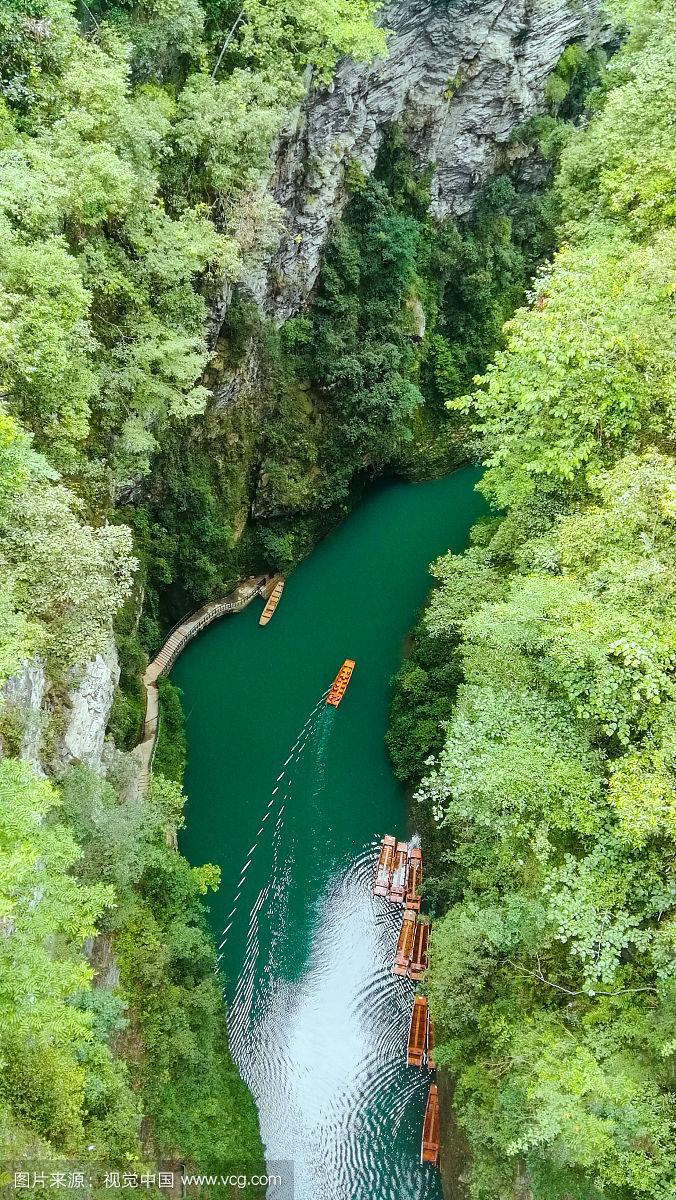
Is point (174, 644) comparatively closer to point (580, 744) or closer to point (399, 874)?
point (399, 874)

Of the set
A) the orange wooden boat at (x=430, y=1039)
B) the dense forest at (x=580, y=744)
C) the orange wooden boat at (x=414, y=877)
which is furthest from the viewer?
the orange wooden boat at (x=414, y=877)

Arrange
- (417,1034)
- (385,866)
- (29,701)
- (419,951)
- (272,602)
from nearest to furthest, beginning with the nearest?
(29,701) → (417,1034) → (419,951) → (385,866) → (272,602)

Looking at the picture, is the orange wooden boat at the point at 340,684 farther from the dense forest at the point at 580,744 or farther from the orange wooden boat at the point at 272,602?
the dense forest at the point at 580,744

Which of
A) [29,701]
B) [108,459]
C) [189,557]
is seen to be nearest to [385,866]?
[189,557]

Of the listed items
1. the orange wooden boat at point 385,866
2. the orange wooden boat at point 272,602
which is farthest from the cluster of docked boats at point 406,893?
the orange wooden boat at point 272,602

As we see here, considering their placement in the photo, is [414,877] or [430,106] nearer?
[414,877]

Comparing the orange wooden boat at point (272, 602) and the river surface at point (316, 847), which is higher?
the orange wooden boat at point (272, 602)

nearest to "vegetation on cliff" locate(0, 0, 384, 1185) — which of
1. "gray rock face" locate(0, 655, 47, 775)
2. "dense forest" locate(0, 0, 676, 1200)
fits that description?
"dense forest" locate(0, 0, 676, 1200)
